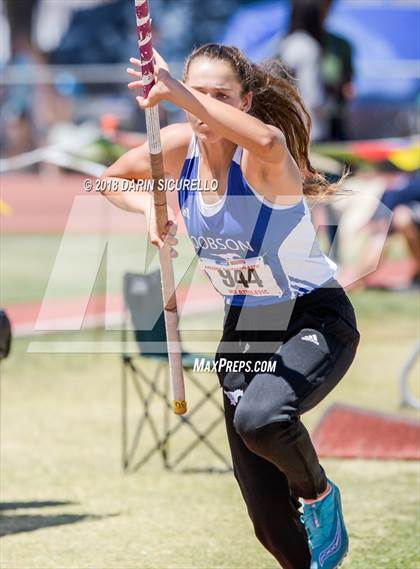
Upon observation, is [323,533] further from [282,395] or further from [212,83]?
[212,83]

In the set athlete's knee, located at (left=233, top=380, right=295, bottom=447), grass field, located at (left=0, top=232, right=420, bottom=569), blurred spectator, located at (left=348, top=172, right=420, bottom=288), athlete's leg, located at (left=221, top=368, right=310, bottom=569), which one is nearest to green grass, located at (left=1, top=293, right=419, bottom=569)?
grass field, located at (left=0, top=232, right=420, bottom=569)

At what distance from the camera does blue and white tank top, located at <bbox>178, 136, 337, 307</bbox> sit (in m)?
4.11

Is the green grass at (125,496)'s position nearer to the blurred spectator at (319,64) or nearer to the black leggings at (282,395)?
the black leggings at (282,395)

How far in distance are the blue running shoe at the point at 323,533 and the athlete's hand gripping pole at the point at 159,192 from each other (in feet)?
2.17

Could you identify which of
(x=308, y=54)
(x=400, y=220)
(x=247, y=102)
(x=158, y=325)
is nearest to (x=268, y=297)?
(x=247, y=102)

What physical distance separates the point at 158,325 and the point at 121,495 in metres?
0.92

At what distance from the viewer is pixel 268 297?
4.27m

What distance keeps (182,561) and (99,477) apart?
4.97ft

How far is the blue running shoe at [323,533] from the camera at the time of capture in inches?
163

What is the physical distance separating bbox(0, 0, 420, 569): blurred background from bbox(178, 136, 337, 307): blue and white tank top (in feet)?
4.75

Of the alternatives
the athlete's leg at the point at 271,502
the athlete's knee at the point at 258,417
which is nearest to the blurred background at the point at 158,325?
the athlete's leg at the point at 271,502

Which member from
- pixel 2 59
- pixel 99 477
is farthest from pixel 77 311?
pixel 2 59

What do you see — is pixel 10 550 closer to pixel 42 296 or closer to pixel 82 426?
pixel 82 426

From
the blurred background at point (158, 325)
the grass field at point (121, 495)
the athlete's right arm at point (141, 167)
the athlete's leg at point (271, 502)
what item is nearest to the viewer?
the athlete's leg at point (271, 502)
